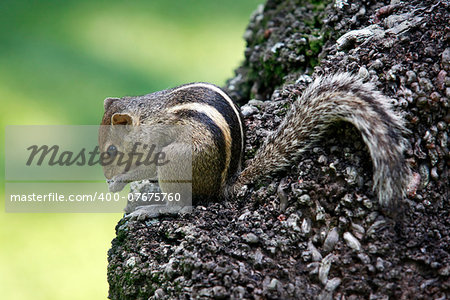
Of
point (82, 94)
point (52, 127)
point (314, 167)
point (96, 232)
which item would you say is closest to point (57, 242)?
point (96, 232)

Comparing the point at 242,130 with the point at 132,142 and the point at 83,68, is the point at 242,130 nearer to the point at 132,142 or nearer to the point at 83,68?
the point at 132,142

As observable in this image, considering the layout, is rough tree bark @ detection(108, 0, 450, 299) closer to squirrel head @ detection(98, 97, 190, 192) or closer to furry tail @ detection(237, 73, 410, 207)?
furry tail @ detection(237, 73, 410, 207)

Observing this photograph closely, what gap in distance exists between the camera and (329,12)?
114 inches

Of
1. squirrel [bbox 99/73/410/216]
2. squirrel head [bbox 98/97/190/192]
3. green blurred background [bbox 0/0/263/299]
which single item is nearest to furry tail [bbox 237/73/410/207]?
squirrel [bbox 99/73/410/216]

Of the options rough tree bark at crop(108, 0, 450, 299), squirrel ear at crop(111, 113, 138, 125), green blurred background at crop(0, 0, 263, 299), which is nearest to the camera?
rough tree bark at crop(108, 0, 450, 299)

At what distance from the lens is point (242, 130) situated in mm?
2412

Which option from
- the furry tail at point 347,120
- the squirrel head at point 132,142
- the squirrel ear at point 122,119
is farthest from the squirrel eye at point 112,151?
the furry tail at point 347,120

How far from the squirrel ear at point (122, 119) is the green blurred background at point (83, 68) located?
1.76 meters

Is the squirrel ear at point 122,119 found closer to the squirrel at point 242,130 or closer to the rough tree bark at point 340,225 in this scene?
the squirrel at point 242,130

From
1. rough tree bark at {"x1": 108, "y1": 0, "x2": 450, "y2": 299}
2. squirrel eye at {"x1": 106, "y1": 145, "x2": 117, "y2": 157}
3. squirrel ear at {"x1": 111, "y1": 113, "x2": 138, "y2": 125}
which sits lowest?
rough tree bark at {"x1": 108, "y1": 0, "x2": 450, "y2": 299}

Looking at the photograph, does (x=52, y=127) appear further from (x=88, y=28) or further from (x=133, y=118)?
(x=133, y=118)

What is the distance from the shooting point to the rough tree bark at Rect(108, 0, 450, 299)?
1.84m

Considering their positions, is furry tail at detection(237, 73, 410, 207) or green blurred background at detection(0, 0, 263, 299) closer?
furry tail at detection(237, 73, 410, 207)

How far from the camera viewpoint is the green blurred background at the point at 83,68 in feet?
13.1
